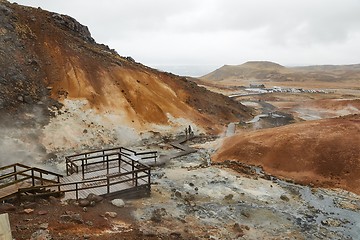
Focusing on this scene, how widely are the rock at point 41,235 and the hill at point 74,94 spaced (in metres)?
14.8

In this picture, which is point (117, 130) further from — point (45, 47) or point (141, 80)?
point (45, 47)

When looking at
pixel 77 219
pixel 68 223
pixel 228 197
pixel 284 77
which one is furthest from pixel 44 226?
pixel 284 77

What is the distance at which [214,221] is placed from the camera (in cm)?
1463

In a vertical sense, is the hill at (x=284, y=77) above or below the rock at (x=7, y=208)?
above

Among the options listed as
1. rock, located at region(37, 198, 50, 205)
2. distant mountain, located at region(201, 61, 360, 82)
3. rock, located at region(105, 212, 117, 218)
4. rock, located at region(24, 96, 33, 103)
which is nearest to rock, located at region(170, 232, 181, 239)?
rock, located at region(105, 212, 117, 218)

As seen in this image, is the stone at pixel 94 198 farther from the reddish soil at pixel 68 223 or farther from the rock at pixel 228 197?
the rock at pixel 228 197

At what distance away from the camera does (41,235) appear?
10.0 metres

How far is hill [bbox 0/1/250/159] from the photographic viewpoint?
87.9 ft

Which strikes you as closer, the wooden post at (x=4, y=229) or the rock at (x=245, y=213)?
the wooden post at (x=4, y=229)

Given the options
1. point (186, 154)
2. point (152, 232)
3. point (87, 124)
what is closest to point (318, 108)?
point (186, 154)

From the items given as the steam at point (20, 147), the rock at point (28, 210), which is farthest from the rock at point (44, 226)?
the steam at point (20, 147)

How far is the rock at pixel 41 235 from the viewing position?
388 inches

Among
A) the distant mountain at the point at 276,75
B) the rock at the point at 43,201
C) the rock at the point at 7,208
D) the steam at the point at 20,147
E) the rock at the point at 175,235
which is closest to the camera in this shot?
the rock at the point at 7,208

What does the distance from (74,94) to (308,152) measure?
20364 mm
